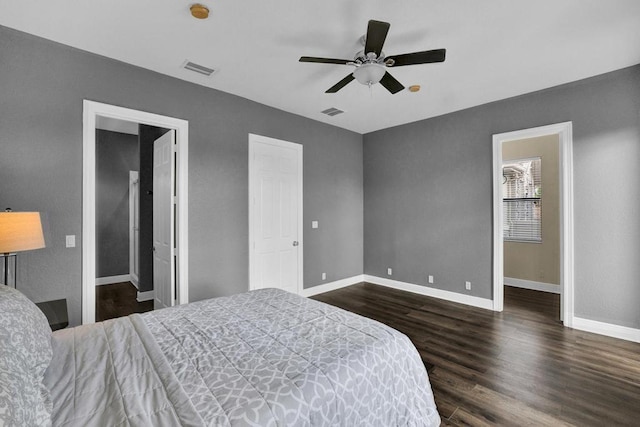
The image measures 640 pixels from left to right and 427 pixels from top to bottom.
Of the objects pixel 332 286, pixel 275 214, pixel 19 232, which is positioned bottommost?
pixel 332 286

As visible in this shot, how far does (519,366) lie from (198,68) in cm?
427

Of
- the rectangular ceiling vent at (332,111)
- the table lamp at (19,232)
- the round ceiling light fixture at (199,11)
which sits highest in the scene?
the rectangular ceiling vent at (332,111)

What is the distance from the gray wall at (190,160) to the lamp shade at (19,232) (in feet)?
2.05

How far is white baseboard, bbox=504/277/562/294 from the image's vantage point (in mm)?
4926

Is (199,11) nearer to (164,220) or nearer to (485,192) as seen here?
(164,220)

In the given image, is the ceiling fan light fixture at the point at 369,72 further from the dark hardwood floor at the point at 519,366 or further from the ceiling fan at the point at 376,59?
the dark hardwood floor at the point at 519,366

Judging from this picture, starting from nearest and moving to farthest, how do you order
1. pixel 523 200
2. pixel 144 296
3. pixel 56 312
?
pixel 56 312 < pixel 144 296 < pixel 523 200

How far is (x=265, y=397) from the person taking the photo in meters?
1.12

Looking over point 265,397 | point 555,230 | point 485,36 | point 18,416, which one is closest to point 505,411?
point 265,397

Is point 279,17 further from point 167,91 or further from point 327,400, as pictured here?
point 327,400

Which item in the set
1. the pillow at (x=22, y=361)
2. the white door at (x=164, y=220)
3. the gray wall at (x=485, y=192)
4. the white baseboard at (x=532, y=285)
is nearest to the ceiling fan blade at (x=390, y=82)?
the gray wall at (x=485, y=192)

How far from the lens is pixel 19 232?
1.93 meters

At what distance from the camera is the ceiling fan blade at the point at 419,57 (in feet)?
7.44

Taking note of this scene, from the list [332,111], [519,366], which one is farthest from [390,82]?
[519,366]
